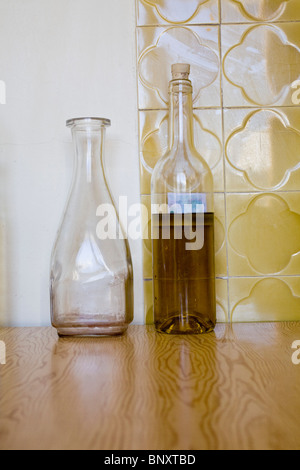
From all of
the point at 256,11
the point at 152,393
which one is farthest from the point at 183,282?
the point at 256,11

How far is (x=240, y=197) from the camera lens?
91cm

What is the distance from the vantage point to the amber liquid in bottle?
78cm

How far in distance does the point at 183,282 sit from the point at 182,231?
3.0 inches

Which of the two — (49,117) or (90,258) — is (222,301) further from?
(49,117)

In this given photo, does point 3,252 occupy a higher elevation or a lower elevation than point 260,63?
lower

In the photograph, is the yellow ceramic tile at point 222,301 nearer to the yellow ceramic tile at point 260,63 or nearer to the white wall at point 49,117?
the white wall at point 49,117

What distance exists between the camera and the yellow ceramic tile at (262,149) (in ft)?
2.97

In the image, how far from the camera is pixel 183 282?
2.57 ft

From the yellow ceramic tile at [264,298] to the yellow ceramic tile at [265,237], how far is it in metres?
0.02

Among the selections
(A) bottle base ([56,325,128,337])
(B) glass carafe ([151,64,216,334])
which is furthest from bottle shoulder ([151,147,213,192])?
(A) bottle base ([56,325,128,337])

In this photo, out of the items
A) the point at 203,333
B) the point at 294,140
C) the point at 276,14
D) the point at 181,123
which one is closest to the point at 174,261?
the point at 203,333

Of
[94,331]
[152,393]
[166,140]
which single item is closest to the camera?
[152,393]

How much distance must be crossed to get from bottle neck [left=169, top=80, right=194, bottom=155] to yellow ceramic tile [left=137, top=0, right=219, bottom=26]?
0.17m

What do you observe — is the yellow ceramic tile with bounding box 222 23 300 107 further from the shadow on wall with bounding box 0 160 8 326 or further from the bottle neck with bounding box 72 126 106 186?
the shadow on wall with bounding box 0 160 8 326
